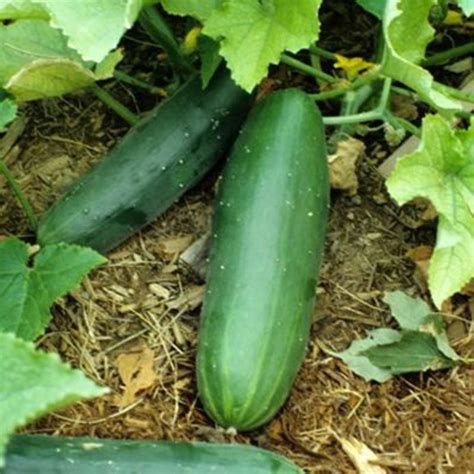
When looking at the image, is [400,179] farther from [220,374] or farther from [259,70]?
[220,374]

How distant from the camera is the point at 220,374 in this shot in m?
2.24

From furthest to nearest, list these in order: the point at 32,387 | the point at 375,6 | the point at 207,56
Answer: the point at 375,6, the point at 207,56, the point at 32,387

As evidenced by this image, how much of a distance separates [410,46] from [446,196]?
329 millimetres

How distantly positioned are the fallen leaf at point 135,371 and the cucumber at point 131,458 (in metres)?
0.23

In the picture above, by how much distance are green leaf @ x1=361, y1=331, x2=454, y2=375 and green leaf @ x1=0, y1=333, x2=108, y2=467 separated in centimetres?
104

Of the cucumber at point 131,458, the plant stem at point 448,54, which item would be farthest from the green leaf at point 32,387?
the plant stem at point 448,54

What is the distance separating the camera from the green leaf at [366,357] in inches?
96.2

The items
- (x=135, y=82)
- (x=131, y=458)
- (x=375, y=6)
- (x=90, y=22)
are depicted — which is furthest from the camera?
(x=135, y=82)

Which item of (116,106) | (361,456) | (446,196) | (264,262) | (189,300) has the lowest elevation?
(361,456)

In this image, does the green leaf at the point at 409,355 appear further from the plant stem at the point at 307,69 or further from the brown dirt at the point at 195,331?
the plant stem at the point at 307,69

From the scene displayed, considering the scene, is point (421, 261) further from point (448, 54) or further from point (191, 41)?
point (191, 41)

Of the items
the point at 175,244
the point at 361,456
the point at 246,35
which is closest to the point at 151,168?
the point at 175,244

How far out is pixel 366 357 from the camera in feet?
8.07

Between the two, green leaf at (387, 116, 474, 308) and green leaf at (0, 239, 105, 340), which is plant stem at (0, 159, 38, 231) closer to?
green leaf at (0, 239, 105, 340)
